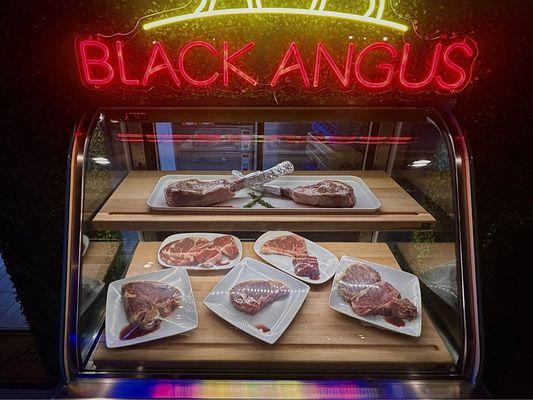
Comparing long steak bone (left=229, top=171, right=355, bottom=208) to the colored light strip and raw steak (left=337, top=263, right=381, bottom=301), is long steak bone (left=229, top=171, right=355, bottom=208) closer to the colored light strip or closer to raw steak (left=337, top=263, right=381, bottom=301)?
raw steak (left=337, top=263, right=381, bottom=301)

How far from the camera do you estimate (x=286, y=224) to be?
5.80 ft

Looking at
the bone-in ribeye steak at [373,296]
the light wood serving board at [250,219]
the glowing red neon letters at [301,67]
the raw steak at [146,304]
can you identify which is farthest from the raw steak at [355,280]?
the glowing red neon letters at [301,67]

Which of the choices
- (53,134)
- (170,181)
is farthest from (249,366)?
(53,134)

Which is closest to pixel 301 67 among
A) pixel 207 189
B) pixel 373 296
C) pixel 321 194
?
pixel 321 194

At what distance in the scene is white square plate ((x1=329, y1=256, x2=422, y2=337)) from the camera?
1.92m

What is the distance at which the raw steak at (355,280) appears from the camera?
2103 millimetres

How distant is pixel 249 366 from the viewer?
1785 mm

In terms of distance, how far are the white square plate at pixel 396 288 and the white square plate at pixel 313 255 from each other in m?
0.06

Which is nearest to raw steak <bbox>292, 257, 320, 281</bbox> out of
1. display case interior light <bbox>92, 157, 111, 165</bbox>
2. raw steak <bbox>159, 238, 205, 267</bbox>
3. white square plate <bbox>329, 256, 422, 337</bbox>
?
white square plate <bbox>329, 256, 422, 337</bbox>

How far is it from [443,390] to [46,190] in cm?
226

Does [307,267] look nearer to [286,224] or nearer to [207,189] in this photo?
[286,224]

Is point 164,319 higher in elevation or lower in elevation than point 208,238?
lower

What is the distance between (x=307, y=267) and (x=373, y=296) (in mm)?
450

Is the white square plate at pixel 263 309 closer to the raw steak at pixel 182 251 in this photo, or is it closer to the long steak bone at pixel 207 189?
the raw steak at pixel 182 251
